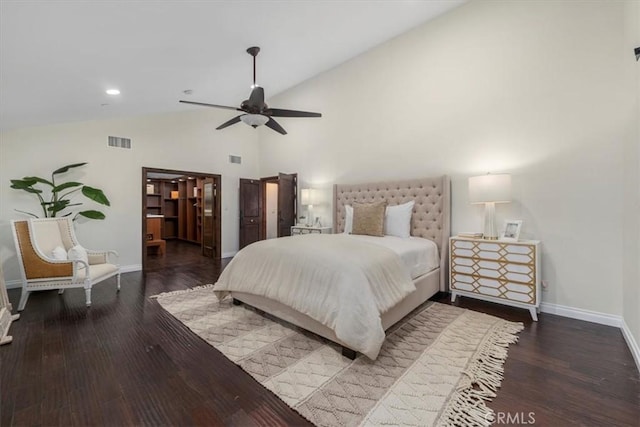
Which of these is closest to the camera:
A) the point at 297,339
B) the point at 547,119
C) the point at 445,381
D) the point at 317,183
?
the point at 445,381

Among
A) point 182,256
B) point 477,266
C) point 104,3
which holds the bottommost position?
point 182,256

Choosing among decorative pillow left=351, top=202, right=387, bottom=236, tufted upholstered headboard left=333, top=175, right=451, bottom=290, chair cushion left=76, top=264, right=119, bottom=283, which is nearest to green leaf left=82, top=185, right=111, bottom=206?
chair cushion left=76, top=264, right=119, bottom=283

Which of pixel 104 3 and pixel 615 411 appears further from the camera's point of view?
pixel 104 3

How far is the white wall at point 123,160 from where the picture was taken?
408 cm

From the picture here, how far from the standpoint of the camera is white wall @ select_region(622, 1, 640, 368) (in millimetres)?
2125

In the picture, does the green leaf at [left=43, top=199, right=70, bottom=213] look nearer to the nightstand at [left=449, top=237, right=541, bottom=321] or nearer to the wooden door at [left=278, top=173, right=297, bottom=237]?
the wooden door at [left=278, top=173, right=297, bottom=237]

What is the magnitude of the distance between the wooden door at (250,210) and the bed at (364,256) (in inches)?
107

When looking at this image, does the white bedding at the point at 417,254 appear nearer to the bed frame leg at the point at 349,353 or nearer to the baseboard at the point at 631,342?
the bed frame leg at the point at 349,353

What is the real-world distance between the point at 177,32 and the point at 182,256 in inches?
218

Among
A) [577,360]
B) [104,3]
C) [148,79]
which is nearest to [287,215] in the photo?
[148,79]

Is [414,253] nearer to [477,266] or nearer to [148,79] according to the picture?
[477,266]

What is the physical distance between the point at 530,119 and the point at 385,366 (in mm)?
3196

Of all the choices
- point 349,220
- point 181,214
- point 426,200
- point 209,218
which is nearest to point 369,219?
point 349,220

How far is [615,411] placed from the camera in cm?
156
